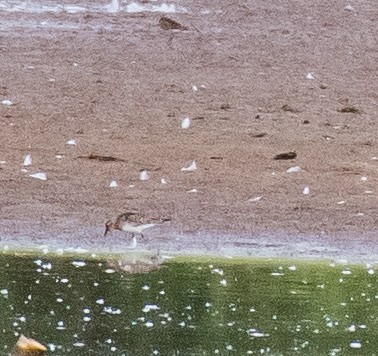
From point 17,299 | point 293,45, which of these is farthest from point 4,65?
point 17,299

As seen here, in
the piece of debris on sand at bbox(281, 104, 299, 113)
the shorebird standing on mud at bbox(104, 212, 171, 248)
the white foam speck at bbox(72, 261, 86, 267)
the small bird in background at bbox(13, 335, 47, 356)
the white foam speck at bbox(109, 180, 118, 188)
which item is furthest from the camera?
the piece of debris on sand at bbox(281, 104, 299, 113)

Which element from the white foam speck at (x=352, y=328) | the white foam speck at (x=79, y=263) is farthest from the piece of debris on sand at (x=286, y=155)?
the white foam speck at (x=352, y=328)

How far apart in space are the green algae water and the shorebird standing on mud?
0.56 meters

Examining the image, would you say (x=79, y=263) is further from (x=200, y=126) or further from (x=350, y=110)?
(x=350, y=110)

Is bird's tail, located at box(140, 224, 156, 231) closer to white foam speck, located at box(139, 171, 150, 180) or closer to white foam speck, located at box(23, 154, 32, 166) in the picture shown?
white foam speck, located at box(139, 171, 150, 180)

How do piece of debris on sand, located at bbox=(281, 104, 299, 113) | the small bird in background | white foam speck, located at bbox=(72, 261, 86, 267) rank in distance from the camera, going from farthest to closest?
piece of debris on sand, located at bbox=(281, 104, 299, 113)
white foam speck, located at bbox=(72, 261, 86, 267)
the small bird in background

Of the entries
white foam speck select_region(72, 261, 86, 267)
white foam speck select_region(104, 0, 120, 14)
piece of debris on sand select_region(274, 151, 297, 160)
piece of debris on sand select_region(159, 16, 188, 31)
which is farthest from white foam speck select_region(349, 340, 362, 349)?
white foam speck select_region(104, 0, 120, 14)

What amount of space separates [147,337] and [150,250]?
178 cm

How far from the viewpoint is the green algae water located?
4.71 meters

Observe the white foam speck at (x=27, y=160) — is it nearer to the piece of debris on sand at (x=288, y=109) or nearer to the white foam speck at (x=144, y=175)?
the white foam speck at (x=144, y=175)

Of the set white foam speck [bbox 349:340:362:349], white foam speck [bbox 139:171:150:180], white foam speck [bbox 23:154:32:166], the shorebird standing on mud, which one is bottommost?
the shorebird standing on mud

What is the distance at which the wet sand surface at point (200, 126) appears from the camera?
6.94 meters

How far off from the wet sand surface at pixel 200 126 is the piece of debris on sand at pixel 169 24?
5 cm

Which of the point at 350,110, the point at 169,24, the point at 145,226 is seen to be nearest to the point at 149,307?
the point at 145,226
